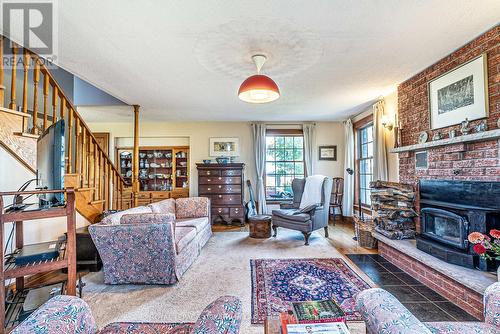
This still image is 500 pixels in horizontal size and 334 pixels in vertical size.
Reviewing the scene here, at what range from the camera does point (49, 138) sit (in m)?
1.84

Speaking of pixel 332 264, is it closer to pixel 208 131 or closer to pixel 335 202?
pixel 335 202

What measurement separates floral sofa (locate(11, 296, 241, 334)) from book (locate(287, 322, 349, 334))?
0.29m

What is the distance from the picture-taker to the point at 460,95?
2592 millimetres

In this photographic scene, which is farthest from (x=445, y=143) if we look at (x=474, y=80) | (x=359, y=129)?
(x=359, y=129)

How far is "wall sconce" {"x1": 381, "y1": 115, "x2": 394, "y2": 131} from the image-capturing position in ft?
12.7

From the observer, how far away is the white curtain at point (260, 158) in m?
5.98

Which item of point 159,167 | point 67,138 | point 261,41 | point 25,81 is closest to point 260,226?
point 261,41

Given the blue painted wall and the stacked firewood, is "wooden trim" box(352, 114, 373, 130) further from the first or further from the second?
the blue painted wall

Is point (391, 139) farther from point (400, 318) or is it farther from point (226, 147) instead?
point (226, 147)

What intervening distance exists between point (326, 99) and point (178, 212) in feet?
10.8

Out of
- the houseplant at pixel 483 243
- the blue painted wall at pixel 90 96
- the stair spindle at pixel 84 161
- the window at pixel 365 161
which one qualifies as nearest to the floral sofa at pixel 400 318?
the houseplant at pixel 483 243

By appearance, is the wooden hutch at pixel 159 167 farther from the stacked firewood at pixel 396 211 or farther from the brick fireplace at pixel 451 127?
the brick fireplace at pixel 451 127

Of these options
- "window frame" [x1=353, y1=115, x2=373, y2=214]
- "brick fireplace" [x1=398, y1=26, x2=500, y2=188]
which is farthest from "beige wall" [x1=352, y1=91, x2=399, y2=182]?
"window frame" [x1=353, y1=115, x2=373, y2=214]

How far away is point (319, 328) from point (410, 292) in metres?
1.88
